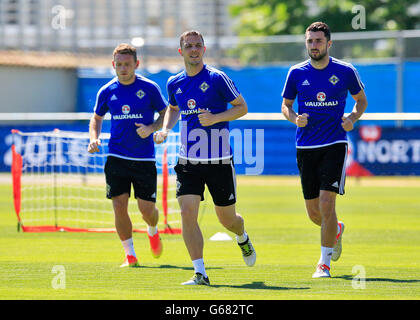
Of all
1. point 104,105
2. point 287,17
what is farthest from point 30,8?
point 104,105

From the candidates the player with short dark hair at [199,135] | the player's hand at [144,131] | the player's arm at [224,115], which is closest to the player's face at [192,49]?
the player with short dark hair at [199,135]

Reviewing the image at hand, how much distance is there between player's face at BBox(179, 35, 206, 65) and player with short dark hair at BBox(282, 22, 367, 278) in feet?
3.80

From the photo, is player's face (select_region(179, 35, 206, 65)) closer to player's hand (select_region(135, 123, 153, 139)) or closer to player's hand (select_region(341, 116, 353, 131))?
player's hand (select_region(135, 123, 153, 139))

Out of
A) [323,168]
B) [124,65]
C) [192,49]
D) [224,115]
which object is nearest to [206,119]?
[224,115]

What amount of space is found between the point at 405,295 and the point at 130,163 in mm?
3609

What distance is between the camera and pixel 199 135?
338 inches

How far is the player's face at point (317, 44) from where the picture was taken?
8.97 m

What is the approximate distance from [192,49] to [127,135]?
5.70ft

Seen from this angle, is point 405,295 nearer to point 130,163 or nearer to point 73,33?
point 130,163

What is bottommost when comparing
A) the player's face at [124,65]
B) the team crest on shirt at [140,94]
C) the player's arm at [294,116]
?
the player's arm at [294,116]

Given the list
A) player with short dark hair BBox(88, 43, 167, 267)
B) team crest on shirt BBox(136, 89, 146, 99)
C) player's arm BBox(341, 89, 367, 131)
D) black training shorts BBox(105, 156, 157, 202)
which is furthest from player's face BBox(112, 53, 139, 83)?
player's arm BBox(341, 89, 367, 131)

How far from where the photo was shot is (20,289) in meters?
8.08

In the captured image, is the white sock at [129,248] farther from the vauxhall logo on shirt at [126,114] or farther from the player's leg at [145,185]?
the vauxhall logo on shirt at [126,114]

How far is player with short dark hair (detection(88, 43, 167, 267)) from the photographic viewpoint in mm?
9914
